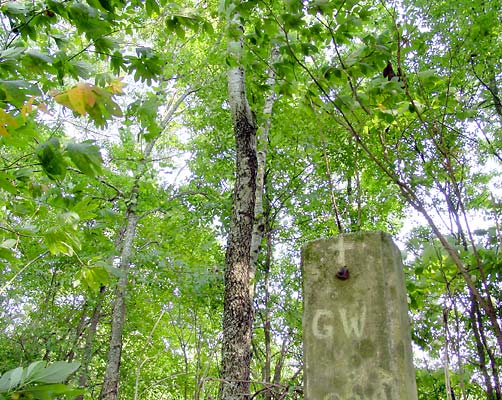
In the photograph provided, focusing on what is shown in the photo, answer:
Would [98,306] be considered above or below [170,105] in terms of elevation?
below

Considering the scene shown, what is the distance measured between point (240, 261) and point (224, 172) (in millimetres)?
5251

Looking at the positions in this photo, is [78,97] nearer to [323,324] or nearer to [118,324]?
[323,324]

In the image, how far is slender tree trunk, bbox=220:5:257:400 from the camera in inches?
158

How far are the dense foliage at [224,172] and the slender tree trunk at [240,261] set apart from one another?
7.4 inches

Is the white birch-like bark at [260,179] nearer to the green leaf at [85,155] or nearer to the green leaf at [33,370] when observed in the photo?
the green leaf at [85,155]

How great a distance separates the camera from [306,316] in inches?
60.1

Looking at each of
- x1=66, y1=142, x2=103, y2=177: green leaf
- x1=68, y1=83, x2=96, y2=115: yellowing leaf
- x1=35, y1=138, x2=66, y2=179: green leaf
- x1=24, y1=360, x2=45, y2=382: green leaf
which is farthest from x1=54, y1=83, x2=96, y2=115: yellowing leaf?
x1=24, y1=360, x2=45, y2=382: green leaf

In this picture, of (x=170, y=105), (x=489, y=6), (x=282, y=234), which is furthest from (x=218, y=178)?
(x=489, y=6)

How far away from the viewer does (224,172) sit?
9562mm

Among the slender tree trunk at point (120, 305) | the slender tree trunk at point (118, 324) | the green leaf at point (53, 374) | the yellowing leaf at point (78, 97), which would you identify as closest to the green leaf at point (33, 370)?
the green leaf at point (53, 374)

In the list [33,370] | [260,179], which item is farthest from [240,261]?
[33,370]

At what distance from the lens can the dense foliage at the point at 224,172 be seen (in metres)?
1.85

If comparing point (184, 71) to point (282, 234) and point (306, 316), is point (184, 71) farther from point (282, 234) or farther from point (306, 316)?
point (306, 316)

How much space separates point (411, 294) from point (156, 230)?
363 inches
